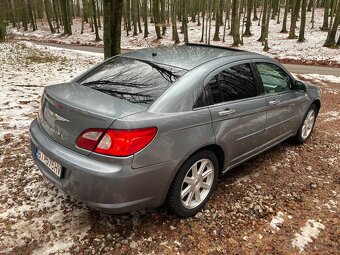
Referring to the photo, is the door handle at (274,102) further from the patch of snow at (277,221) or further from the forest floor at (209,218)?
the patch of snow at (277,221)

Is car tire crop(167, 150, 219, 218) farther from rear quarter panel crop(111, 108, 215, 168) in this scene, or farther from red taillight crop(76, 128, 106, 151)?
red taillight crop(76, 128, 106, 151)

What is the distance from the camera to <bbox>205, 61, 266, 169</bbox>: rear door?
10.5 feet

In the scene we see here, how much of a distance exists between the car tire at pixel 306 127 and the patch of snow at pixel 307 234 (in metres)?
2.18

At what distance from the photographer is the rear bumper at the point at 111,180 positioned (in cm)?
247

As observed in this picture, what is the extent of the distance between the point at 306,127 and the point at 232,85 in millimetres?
2581

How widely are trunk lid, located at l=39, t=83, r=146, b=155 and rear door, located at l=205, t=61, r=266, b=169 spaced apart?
0.93m

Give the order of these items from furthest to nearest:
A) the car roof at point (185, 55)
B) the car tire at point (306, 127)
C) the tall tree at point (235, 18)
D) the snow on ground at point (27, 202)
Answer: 1. the tall tree at point (235, 18)
2. the car tire at point (306, 127)
3. the car roof at point (185, 55)
4. the snow on ground at point (27, 202)

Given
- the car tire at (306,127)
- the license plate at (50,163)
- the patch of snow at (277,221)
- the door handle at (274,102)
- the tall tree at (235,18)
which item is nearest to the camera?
the license plate at (50,163)

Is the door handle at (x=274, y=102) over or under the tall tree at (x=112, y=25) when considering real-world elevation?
under

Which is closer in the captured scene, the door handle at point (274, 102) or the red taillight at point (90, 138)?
the red taillight at point (90, 138)

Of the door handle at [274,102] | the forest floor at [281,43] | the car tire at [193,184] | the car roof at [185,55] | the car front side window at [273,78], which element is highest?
the car roof at [185,55]

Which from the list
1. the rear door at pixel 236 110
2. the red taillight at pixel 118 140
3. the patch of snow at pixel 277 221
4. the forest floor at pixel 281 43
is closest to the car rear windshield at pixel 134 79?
the red taillight at pixel 118 140

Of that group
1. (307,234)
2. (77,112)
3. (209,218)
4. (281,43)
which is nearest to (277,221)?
(307,234)

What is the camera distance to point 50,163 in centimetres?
286
